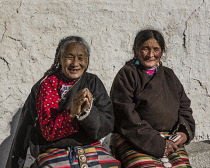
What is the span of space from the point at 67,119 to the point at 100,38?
4.23 feet

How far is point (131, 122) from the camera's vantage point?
11.0 feet

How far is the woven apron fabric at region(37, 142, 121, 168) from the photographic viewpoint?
3018mm

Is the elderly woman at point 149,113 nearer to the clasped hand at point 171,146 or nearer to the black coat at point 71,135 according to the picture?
the clasped hand at point 171,146

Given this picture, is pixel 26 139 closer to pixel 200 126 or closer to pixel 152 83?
pixel 152 83

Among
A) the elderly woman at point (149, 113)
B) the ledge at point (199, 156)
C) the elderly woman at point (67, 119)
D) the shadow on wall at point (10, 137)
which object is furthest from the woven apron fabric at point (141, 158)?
the shadow on wall at point (10, 137)

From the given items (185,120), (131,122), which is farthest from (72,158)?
(185,120)

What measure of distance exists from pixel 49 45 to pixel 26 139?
105 centimetres

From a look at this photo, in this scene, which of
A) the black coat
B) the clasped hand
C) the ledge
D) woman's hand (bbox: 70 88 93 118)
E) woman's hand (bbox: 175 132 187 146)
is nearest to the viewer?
woman's hand (bbox: 70 88 93 118)

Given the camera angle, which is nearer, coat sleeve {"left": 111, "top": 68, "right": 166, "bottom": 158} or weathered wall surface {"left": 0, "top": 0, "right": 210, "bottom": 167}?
coat sleeve {"left": 111, "top": 68, "right": 166, "bottom": 158}

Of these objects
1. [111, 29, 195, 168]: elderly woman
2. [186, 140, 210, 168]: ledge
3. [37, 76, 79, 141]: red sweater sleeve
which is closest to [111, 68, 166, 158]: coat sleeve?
[111, 29, 195, 168]: elderly woman

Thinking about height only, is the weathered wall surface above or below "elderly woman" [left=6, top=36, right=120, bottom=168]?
above

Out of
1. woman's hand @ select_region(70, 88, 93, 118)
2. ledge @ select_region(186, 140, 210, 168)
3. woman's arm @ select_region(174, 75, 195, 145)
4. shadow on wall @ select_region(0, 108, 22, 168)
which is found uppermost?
woman's hand @ select_region(70, 88, 93, 118)

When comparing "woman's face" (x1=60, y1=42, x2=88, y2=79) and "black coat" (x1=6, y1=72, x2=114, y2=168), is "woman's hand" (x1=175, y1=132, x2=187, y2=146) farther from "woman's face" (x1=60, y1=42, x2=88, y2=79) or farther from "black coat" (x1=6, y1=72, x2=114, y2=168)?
"woman's face" (x1=60, y1=42, x2=88, y2=79)

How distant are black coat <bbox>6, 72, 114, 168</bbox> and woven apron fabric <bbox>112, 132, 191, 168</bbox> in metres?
0.28
